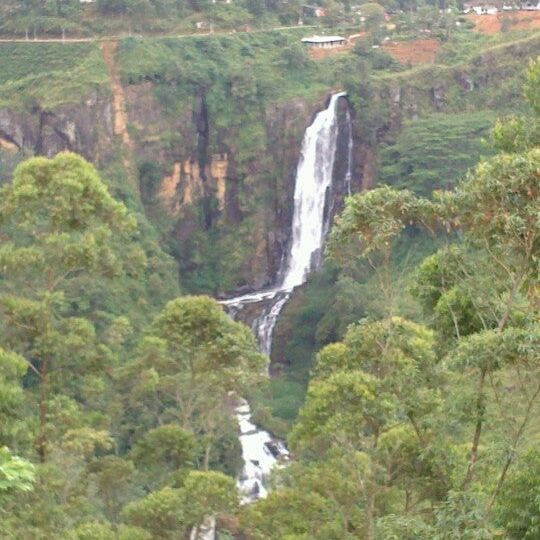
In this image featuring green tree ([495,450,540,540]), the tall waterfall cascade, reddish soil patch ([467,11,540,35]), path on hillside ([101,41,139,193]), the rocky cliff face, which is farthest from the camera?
reddish soil patch ([467,11,540,35])

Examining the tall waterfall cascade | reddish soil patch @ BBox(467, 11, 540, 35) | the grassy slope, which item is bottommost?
the tall waterfall cascade

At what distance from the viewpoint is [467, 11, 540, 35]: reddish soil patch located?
3862 centimetres

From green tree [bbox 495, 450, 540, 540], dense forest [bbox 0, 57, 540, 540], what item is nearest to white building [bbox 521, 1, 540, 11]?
dense forest [bbox 0, 57, 540, 540]

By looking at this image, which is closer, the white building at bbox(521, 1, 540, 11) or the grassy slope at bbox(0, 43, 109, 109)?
the grassy slope at bbox(0, 43, 109, 109)

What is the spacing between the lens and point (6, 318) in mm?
10570

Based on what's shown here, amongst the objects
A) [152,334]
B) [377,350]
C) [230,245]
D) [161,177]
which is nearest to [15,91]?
[161,177]

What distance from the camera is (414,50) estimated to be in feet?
125

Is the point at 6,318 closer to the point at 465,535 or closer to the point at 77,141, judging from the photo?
the point at 465,535

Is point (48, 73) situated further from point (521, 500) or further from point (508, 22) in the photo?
point (521, 500)

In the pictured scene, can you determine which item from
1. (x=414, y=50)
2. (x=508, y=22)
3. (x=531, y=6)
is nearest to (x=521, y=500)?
(x=414, y=50)

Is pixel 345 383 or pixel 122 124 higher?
pixel 122 124

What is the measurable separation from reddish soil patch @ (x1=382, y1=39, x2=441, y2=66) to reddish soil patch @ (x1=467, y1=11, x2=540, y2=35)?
2919mm

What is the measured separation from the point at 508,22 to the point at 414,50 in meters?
3.96

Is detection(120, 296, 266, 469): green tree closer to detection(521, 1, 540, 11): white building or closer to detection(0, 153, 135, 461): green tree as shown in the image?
detection(0, 153, 135, 461): green tree
